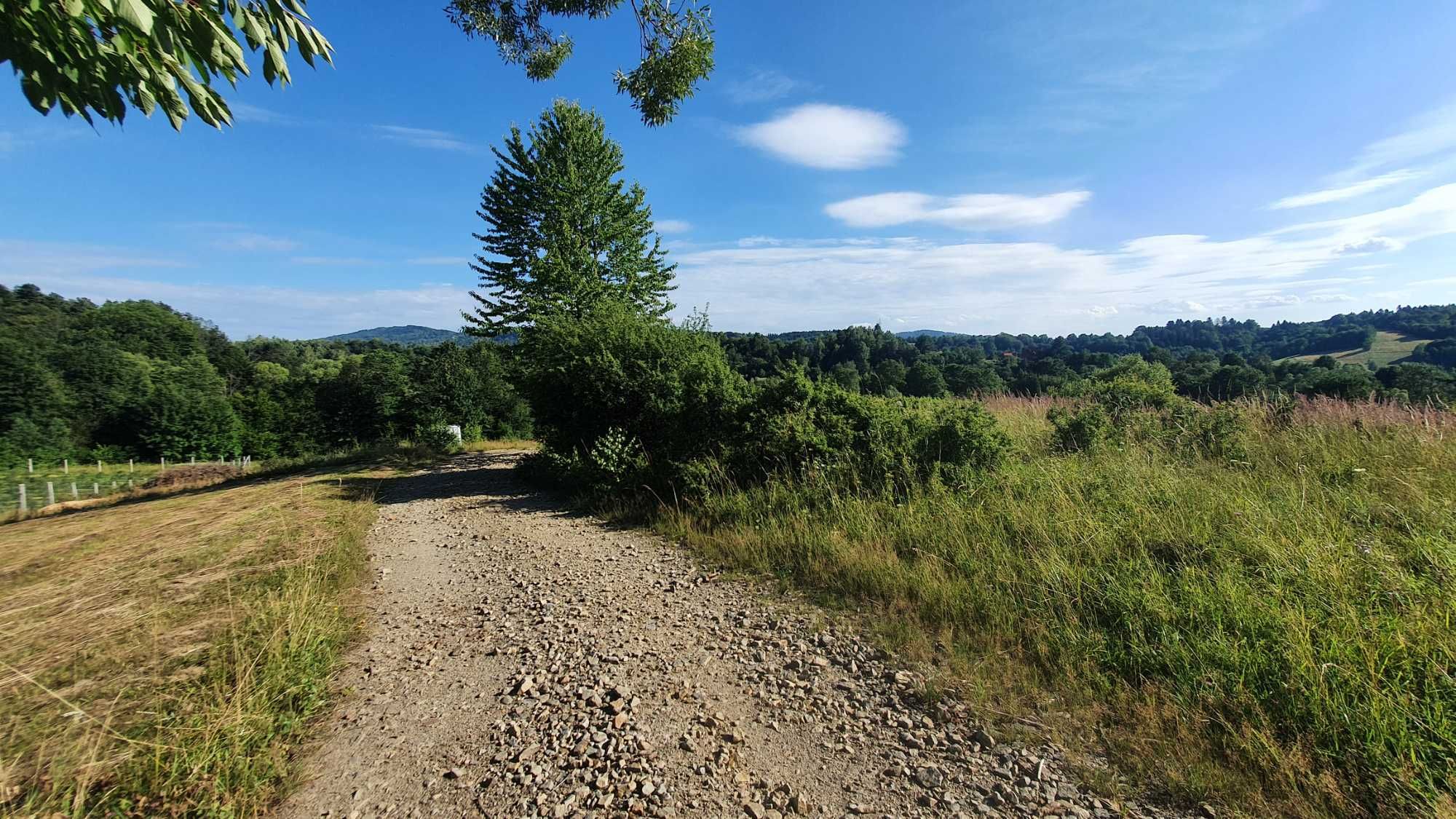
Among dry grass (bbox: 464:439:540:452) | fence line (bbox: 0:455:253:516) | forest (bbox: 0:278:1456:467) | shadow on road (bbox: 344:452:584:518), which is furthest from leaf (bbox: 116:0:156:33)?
fence line (bbox: 0:455:253:516)

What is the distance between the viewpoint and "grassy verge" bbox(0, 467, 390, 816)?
224 centimetres

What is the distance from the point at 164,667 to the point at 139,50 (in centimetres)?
316

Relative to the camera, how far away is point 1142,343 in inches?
1660

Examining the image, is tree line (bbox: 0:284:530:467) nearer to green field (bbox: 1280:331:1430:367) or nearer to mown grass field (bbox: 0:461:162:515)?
mown grass field (bbox: 0:461:162:515)

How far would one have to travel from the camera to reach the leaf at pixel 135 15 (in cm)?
170

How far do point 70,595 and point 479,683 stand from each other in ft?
11.3

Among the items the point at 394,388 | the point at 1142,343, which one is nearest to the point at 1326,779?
the point at 1142,343

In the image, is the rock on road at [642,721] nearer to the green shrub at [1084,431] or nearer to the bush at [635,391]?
the bush at [635,391]

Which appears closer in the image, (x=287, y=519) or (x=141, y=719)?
(x=141, y=719)

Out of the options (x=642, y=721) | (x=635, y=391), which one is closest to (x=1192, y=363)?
(x=635, y=391)

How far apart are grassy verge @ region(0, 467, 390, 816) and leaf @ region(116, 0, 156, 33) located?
9.05 feet

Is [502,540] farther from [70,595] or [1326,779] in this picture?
[1326,779]

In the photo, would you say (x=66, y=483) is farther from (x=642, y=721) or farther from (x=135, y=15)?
(x=642, y=721)

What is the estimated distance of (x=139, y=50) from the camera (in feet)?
7.30
